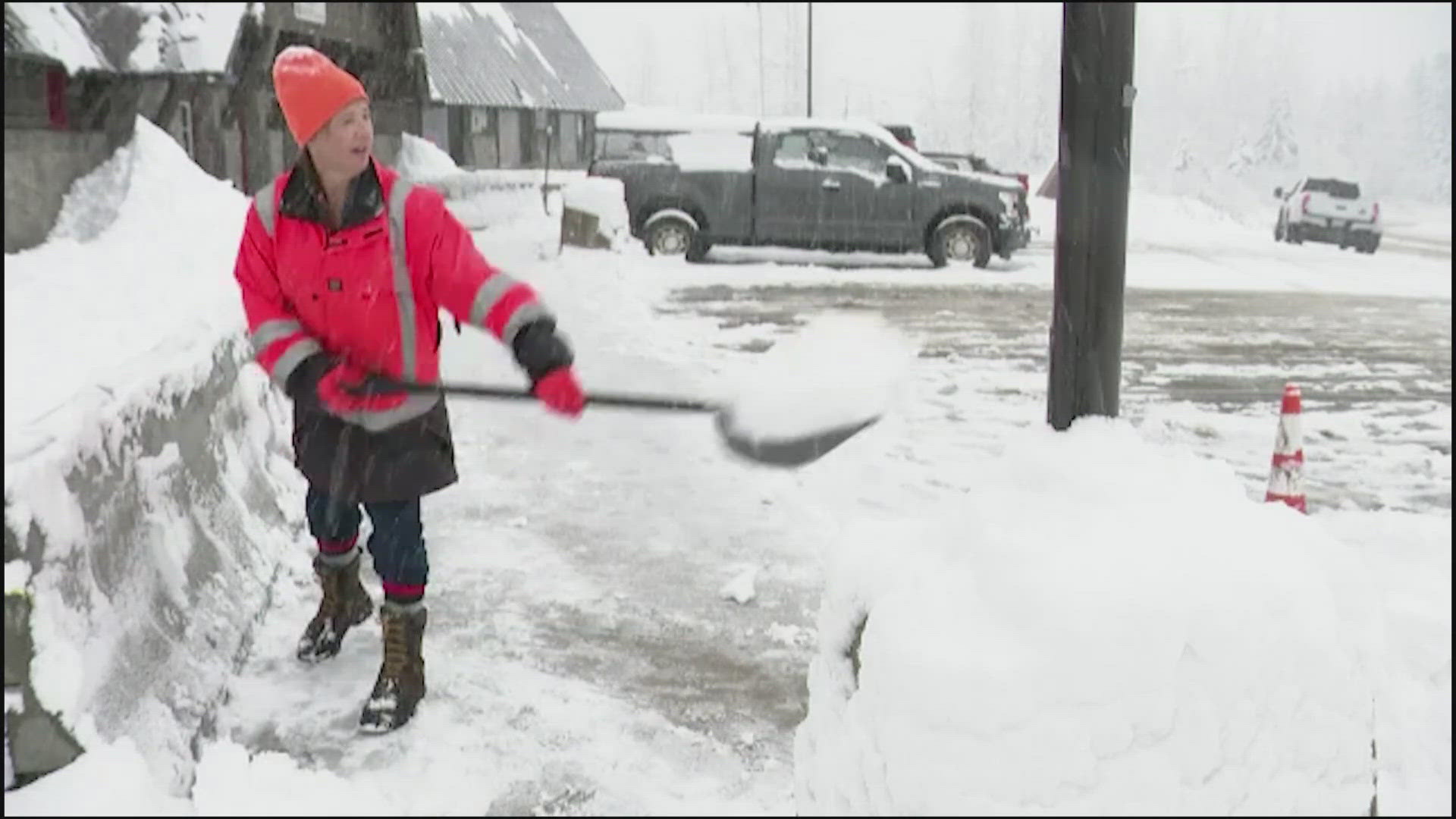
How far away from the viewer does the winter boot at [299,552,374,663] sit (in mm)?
3689

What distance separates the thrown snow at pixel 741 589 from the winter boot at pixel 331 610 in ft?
4.30

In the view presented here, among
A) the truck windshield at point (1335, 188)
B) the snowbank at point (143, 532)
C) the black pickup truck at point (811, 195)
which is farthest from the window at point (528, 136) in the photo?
the snowbank at point (143, 532)

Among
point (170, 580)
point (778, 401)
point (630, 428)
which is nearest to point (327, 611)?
point (170, 580)

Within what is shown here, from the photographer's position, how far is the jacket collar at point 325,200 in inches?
120

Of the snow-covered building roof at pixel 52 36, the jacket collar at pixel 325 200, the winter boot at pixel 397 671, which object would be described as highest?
the snow-covered building roof at pixel 52 36

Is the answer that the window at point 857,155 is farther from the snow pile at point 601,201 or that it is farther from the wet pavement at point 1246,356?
the snow pile at point 601,201

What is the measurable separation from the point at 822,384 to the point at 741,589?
4.87 feet

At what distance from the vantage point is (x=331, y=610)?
3.73m

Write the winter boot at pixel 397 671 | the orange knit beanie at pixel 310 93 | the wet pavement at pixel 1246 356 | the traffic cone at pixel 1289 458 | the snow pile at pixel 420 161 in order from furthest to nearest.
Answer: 1. the snow pile at pixel 420 161
2. the wet pavement at pixel 1246 356
3. the traffic cone at pixel 1289 458
4. the winter boot at pixel 397 671
5. the orange knit beanie at pixel 310 93

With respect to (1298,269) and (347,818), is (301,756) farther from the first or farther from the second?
(1298,269)

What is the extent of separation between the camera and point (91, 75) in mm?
11242

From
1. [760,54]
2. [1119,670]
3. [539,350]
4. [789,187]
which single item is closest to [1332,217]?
[789,187]

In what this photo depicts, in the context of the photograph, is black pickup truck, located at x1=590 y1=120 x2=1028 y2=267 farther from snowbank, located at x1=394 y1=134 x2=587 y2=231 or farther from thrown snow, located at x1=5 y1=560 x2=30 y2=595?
thrown snow, located at x1=5 y1=560 x2=30 y2=595

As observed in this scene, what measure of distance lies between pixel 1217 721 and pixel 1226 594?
0.20 meters
